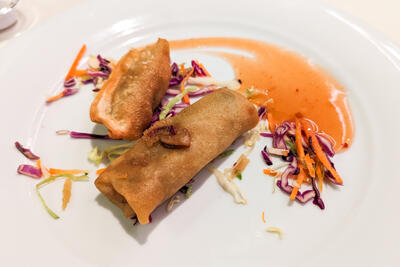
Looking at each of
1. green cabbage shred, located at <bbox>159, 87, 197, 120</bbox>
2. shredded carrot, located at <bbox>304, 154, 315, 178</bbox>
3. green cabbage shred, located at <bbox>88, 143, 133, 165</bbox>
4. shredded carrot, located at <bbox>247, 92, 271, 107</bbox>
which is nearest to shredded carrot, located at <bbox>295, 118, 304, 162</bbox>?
shredded carrot, located at <bbox>304, 154, 315, 178</bbox>

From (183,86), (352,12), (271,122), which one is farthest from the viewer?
(352,12)

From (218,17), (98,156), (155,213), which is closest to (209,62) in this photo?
(218,17)

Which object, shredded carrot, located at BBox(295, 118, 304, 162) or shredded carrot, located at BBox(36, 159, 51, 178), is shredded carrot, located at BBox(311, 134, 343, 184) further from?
shredded carrot, located at BBox(36, 159, 51, 178)

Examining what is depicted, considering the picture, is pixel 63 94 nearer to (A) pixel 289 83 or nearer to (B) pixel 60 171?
(B) pixel 60 171

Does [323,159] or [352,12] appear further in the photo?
[352,12]

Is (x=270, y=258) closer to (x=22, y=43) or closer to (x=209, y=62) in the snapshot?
(x=209, y=62)

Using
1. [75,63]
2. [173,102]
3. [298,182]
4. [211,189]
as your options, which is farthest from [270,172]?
[75,63]
